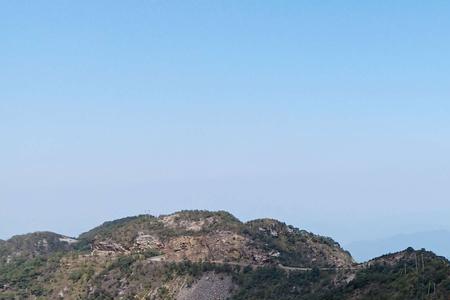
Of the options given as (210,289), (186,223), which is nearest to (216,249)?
(210,289)

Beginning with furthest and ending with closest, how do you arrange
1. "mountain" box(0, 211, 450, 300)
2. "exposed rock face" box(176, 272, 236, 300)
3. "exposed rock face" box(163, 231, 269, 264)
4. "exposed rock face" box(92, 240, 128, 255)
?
"exposed rock face" box(92, 240, 128, 255)
"exposed rock face" box(163, 231, 269, 264)
"exposed rock face" box(176, 272, 236, 300)
"mountain" box(0, 211, 450, 300)

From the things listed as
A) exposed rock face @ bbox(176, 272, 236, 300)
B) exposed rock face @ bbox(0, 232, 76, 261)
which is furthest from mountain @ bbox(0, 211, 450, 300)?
exposed rock face @ bbox(0, 232, 76, 261)

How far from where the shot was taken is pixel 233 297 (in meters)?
87.6

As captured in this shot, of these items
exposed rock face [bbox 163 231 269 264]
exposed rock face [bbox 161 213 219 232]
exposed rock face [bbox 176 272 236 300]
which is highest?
exposed rock face [bbox 161 213 219 232]

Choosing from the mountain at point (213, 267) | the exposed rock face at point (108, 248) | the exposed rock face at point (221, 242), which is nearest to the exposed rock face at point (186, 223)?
the exposed rock face at point (221, 242)

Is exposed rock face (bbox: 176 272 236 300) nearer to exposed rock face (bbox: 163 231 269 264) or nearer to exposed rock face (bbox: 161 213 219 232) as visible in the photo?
exposed rock face (bbox: 163 231 269 264)

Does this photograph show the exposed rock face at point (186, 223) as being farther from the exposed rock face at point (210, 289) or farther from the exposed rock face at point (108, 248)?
Answer: the exposed rock face at point (210, 289)

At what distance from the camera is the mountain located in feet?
255

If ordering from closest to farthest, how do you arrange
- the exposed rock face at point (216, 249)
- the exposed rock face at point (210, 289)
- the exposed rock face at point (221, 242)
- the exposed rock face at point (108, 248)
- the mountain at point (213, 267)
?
the mountain at point (213, 267) < the exposed rock face at point (210, 289) < the exposed rock face at point (216, 249) < the exposed rock face at point (221, 242) < the exposed rock face at point (108, 248)

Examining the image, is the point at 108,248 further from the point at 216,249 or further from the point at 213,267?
the point at 213,267

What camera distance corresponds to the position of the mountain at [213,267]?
77.9 m

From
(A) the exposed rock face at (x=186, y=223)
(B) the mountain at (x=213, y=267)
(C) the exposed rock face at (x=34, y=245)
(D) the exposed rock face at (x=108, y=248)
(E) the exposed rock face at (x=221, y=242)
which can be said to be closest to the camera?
(B) the mountain at (x=213, y=267)

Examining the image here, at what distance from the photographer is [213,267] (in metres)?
96.1

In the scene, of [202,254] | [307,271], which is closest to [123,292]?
[202,254]
